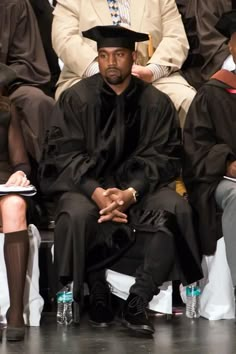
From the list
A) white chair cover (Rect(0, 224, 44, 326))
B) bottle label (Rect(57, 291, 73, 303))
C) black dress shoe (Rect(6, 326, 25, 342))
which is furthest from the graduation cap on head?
black dress shoe (Rect(6, 326, 25, 342))

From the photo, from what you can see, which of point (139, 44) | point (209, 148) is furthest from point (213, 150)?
point (139, 44)

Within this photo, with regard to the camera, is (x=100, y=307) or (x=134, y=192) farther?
(x=134, y=192)

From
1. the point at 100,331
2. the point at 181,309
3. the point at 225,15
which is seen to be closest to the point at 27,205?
the point at 100,331

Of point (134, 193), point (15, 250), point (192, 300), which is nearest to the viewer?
point (15, 250)

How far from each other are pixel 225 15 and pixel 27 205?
1678 millimetres

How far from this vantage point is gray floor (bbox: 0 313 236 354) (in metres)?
5.06

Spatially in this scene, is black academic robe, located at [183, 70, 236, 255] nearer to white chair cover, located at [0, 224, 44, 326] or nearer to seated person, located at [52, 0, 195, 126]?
seated person, located at [52, 0, 195, 126]

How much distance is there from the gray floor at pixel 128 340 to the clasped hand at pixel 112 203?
58 cm

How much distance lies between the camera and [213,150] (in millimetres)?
5910

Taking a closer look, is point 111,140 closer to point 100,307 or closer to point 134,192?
point 134,192

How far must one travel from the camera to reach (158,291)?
552cm

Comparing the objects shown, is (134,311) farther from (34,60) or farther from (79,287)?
(34,60)

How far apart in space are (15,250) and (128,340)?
75cm

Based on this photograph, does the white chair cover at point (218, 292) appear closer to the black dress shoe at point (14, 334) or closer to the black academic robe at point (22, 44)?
the black dress shoe at point (14, 334)
